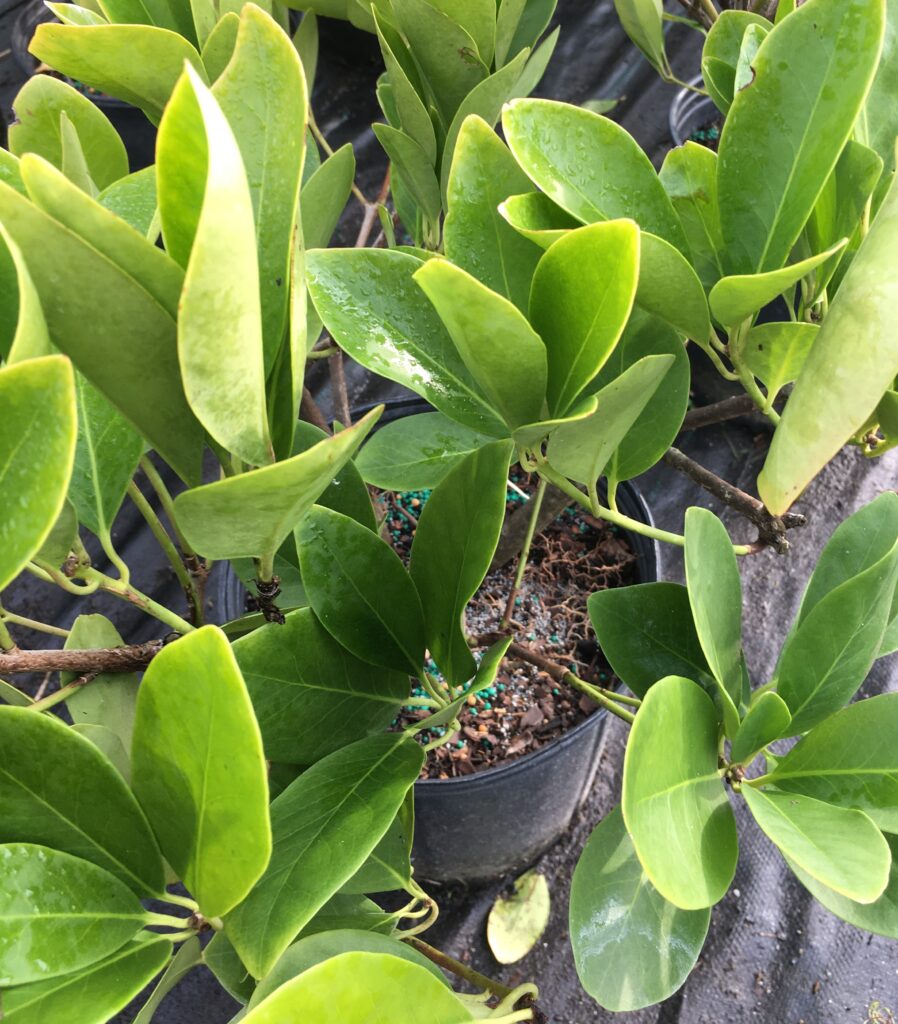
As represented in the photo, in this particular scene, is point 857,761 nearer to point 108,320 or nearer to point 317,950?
point 317,950

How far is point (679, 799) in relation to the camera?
1.59 ft

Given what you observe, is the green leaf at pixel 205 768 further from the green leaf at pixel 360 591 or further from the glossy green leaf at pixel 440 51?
the glossy green leaf at pixel 440 51

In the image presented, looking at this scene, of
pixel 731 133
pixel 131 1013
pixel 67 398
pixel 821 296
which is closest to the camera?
pixel 67 398

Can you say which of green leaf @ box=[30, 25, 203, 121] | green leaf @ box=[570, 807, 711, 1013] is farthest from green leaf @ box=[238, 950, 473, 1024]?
green leaf @ box=[30, 25, 203, 121]

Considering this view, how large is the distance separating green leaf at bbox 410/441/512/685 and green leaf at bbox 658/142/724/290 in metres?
0.21

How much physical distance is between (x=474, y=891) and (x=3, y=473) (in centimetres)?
113

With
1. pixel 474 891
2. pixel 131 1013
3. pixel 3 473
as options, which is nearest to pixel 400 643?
pixel 3 473

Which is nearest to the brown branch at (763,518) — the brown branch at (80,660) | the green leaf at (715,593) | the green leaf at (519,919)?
the green leaf at (715,593)

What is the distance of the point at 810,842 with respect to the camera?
478mm

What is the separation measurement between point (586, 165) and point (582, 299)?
11cm

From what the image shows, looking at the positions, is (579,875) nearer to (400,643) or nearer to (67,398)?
(400,643)

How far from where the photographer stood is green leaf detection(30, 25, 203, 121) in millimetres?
514

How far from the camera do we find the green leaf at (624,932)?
0.53 m

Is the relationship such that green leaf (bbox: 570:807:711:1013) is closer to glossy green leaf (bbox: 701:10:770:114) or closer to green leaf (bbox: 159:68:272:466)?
green leaf (bbox: 159:68:272:466)
